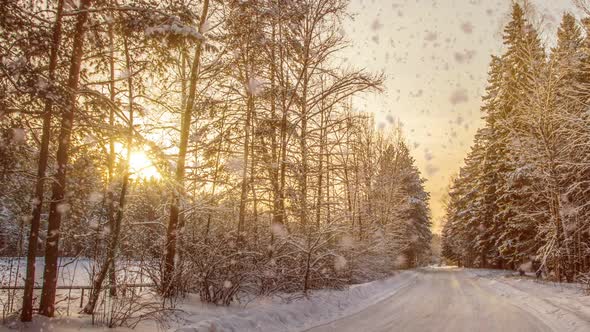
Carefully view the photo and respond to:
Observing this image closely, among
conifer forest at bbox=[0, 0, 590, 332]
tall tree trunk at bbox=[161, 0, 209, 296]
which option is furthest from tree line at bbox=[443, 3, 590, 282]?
tall tree trunk at bbox=[161, 0, 209, 296]

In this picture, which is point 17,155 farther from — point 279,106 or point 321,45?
point 321,45

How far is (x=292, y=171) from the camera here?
541 inches

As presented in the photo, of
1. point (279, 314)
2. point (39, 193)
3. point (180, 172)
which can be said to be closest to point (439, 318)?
point (279, 314)

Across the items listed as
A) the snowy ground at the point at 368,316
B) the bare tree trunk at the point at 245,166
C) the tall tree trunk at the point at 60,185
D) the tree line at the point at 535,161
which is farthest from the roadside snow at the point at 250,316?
the tree line at the point at 535,161

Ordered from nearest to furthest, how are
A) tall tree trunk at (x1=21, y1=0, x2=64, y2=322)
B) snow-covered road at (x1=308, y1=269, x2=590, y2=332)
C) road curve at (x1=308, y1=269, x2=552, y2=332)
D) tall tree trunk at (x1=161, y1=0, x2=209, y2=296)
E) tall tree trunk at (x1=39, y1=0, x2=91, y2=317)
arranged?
tall tree trunk at (x1=21, y1=0, x2=64, y2=322)
tall tree trunk at (x1=39, y1=0, x2=91, y2=317)
road curve at (x1=308, y1=269, x2=552, y2=332)
snow-covered road at (x1=308, y1=269, x2=590, y2=332)
tall tree trunk at (x1=161, y1=0, x2=209, y2=296)

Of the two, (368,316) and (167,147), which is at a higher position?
(167,147)

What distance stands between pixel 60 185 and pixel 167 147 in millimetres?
2332

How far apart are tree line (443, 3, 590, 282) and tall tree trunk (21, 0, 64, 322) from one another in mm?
15317

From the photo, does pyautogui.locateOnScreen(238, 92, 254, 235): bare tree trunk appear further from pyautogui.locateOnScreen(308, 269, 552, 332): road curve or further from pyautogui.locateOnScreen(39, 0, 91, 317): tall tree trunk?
pyautogui.locateOnScreen(39, 0, 91, 317): tall tree trunk

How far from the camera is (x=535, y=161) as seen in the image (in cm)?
2050

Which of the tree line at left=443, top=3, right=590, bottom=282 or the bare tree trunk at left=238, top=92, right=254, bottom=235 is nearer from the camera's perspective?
the bare tree trunk at left=238, top=92, right=254, bottom=235

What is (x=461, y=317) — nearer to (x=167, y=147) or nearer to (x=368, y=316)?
(x=368, y=316)

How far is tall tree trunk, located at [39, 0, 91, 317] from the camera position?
6.59m

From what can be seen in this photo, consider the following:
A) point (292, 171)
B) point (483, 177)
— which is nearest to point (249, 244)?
point (292, 171)
